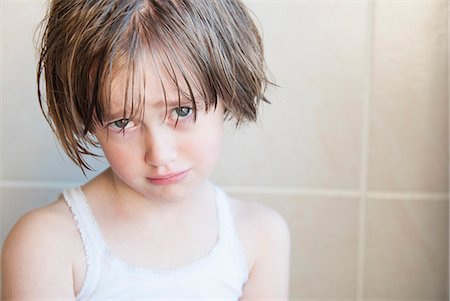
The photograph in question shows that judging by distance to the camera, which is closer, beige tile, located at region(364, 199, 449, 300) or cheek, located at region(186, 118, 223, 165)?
cheek, located at region(186, 118, 223, 165)

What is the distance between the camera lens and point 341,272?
1.25 metres

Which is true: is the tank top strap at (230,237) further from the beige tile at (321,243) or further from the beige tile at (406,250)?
the beige tile at (406,250)

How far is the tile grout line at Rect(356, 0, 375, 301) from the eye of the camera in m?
1.17

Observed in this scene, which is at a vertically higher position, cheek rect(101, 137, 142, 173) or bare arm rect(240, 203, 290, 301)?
cheek rect(101, 137, 142, 173)

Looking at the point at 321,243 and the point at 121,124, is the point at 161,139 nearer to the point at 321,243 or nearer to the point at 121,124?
the point at 121,124

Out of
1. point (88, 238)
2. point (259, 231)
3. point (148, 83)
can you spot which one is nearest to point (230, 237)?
point (259, 231)

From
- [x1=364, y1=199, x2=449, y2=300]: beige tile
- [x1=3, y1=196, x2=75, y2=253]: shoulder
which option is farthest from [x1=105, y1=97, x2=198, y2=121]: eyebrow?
[x1=364, y1=199, x2=449, y2=300]: beige tile

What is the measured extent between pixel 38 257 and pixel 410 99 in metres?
0.59

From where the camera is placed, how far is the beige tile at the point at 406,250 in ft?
3.99

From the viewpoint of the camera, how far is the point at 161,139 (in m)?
0.86

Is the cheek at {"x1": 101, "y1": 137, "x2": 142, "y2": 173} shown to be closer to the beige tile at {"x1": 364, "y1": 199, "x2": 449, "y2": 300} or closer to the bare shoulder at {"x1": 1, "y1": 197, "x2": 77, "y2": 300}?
the bare shoulder at {"x1": 1, "y1": 197, "x2": 77, "y2": 300}

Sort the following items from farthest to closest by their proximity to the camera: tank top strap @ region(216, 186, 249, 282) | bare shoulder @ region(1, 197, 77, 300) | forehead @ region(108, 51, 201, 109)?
tank top strap @ region(216, 186, 249, 282) → bare shoulder @ region(1, 197, 77, 300) → forehead @ region(108, 51, 201, 109)

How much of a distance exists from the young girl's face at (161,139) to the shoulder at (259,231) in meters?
0.16

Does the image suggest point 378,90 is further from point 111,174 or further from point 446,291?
point 111,174
